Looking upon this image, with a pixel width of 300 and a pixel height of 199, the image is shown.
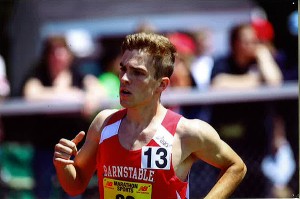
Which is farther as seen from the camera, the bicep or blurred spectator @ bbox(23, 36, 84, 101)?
blurred spectator @ bbox(23, 36, 84, 101)

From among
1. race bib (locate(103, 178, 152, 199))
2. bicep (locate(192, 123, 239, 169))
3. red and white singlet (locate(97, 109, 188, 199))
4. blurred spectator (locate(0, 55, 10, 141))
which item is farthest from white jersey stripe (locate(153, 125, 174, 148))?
blurred spectator (locate(0, 55, 10, 141))

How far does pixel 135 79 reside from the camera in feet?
15.9

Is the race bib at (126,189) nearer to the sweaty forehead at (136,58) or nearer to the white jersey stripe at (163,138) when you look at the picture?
the white jersey stripe at (163,138)

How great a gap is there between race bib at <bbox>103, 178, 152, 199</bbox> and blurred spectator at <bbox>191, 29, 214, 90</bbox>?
3749mm

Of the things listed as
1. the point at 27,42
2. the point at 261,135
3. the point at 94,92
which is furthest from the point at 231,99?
the point at 27,42

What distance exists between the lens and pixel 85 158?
16.8 feet

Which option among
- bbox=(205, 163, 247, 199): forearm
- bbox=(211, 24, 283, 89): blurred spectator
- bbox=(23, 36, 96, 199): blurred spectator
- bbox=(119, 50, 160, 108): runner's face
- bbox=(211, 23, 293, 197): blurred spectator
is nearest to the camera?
bbox=(119, 50, 160, 108): runner's face

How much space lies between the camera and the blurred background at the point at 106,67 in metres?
8.41

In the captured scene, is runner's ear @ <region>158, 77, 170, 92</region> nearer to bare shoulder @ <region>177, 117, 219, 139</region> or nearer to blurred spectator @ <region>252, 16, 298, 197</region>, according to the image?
bare shoulder @ <region>177, 117, 219, 139</region>

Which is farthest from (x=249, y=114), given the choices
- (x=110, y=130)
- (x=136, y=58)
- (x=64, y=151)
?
(x=64, y=151)

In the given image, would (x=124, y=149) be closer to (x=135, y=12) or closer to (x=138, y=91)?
(x=138, y=91)

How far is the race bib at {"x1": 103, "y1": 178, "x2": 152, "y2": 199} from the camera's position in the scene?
4871 mm

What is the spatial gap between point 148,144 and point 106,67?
4.56 m

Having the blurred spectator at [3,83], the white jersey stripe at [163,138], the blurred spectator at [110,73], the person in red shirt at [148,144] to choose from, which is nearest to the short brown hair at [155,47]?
the person in red shirt at [148,144]
